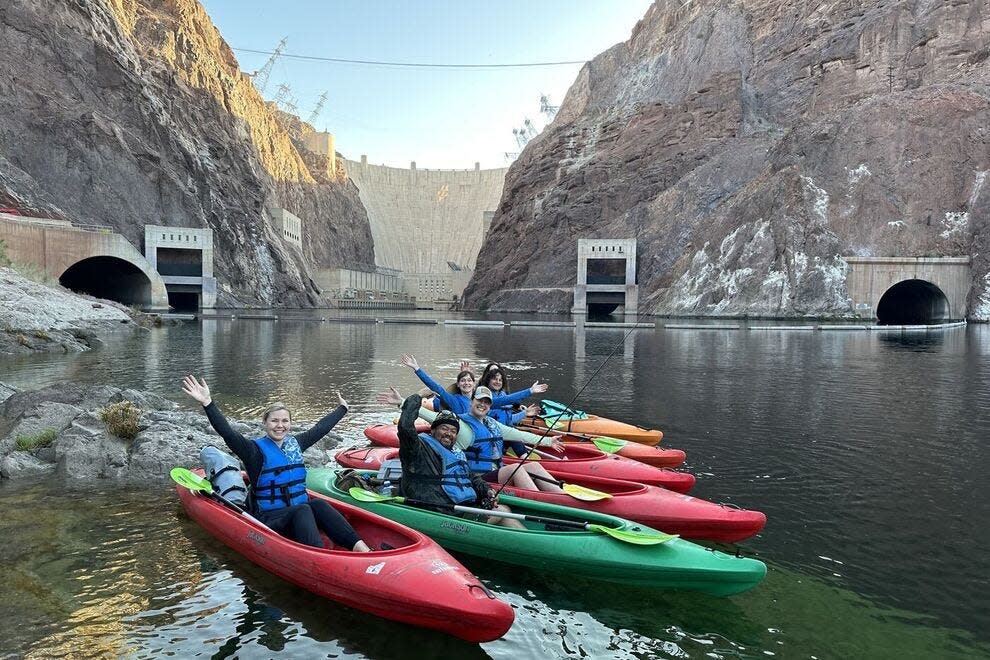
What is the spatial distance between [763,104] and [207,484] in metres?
83.3

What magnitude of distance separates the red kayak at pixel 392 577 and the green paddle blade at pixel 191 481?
51.5 inches

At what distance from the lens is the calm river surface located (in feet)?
18.3

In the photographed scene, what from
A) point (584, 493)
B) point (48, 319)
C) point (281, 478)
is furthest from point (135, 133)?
point (584, 493)

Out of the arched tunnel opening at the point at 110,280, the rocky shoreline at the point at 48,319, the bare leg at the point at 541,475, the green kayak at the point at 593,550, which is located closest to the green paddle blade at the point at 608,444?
the bare leg at the point at 541,475

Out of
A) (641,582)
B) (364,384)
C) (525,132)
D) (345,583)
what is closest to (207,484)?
(345,583)

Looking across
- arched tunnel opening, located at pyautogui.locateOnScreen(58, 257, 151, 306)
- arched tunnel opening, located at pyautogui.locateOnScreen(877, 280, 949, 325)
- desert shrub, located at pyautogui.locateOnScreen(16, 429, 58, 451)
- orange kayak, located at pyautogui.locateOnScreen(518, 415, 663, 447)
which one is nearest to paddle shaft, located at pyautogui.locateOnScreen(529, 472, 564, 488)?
orange kayak, located at pyautogui.locateOnScreen(518, 415, 663, 447)

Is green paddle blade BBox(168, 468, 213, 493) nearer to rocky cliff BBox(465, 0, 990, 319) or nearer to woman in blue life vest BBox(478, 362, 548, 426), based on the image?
woman in blue life vest BBox(478, 362, 548, 426)

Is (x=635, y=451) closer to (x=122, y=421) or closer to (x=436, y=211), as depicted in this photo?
(x=122, y=421)

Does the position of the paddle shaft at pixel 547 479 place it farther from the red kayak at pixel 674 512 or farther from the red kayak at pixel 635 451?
the red kayak at pixel 635 451

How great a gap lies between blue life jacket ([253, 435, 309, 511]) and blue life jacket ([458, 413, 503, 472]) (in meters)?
2.20

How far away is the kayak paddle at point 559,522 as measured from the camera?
630cm

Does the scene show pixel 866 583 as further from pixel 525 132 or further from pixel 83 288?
pixel 525 132

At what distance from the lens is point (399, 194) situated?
184 metres

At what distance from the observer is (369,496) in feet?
24.9
